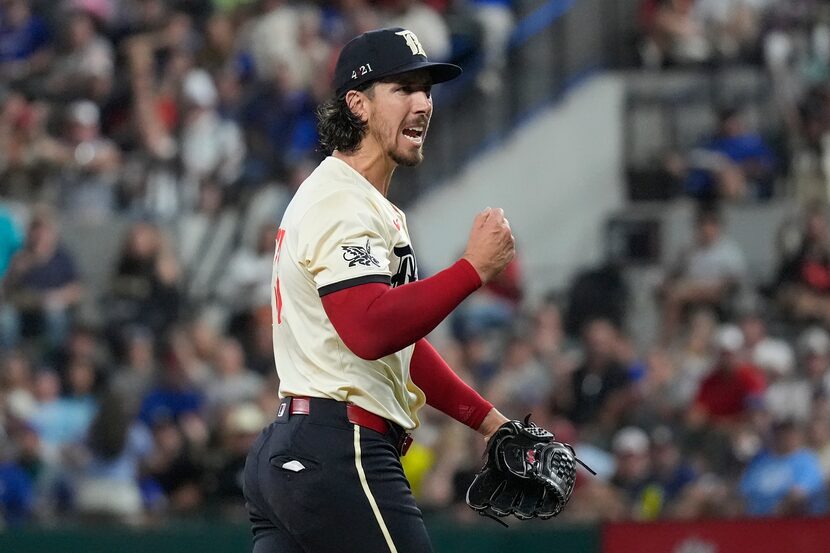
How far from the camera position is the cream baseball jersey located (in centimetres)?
464

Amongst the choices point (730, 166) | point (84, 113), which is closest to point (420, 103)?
point (84, 113)

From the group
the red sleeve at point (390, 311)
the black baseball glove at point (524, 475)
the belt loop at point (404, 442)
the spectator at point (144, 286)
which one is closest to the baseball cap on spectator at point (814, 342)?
the spectator at point (144, 286)

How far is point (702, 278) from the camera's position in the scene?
13.2m

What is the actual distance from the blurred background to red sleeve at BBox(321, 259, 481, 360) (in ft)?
16.1

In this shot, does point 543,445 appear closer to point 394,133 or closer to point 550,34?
point 394,133

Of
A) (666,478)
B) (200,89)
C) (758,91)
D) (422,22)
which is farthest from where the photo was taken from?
(758,91)

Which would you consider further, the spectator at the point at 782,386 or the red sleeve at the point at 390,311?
the spectator at the point at 782,386

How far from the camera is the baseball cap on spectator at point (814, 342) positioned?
1213 cm

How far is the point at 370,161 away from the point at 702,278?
28.1 ft

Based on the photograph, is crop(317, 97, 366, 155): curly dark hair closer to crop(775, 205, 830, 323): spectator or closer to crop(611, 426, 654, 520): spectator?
crop(611, 426, 654, 520): spectator

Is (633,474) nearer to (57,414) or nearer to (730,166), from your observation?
(57,414)

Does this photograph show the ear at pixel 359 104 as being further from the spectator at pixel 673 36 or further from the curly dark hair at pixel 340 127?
the spectator at pixel 673 36

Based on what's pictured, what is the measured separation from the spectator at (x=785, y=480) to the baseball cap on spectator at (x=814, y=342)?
1106mm

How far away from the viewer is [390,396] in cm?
487
